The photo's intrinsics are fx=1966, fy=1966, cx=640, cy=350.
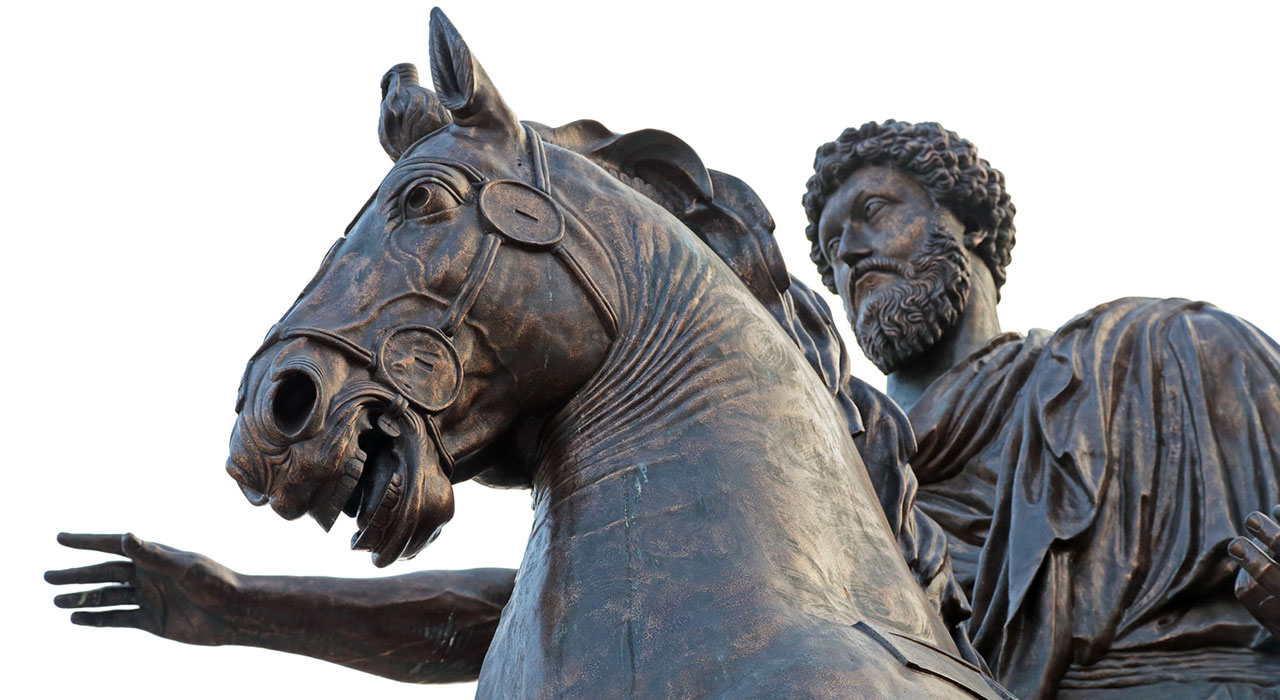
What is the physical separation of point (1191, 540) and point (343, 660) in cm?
228

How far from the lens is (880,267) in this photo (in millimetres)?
7023

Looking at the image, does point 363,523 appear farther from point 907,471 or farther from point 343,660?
point 343,660

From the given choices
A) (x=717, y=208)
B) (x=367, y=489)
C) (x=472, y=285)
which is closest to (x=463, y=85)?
(x=472, y=285)

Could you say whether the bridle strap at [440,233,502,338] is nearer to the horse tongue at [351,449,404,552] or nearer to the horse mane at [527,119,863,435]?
the horse tongue at [351,449,404,552]

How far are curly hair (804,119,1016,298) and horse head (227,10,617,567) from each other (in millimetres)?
3055

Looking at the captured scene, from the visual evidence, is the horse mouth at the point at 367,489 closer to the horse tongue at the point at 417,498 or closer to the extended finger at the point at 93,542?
the horse tongue at the point at 417,498

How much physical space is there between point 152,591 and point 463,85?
172 cm

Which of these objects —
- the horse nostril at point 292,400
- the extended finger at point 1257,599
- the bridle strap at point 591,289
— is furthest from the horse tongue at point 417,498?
the extended finger at point 1257,599

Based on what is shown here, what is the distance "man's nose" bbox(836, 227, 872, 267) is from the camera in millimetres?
7023

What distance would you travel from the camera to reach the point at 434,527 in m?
3.69

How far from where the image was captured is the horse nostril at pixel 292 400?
11.7 feet

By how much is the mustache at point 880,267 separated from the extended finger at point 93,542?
308cm

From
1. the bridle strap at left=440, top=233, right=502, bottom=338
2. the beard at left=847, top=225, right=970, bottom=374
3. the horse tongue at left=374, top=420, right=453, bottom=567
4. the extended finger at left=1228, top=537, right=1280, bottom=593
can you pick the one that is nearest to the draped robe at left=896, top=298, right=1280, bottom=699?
the extended finger at left=1228, top=537, right=1280, bottom=593

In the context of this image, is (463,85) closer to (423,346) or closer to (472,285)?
(472,285)
